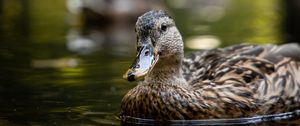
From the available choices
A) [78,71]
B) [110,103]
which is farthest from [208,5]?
[110,103]

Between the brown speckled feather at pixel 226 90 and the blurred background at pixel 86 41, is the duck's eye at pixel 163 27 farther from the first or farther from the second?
the blurred background at pixel 86 41

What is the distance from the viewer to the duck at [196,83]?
29.4 ft

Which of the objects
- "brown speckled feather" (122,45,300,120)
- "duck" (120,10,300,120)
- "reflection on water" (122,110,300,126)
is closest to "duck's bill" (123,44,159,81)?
"duck" (120,10,300,120)

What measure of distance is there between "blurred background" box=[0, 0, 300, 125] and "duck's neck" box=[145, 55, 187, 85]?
0.59m

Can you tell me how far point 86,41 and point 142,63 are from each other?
933 centimetres

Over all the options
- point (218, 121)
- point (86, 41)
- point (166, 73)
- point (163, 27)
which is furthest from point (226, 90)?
point (86, 41)

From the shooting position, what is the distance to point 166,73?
30.8 ft

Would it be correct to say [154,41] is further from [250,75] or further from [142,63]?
[250,75]

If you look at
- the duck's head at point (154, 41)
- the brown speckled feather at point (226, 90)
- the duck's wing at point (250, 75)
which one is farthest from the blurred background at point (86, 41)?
the duck's wing at point (250, 75)

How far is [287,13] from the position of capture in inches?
829

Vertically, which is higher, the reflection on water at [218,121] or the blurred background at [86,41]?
the blurred background at [86,41]

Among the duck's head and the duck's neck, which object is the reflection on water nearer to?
the duck's neck

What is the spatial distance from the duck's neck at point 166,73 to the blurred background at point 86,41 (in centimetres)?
59

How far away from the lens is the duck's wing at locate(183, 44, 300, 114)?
9.51 m
